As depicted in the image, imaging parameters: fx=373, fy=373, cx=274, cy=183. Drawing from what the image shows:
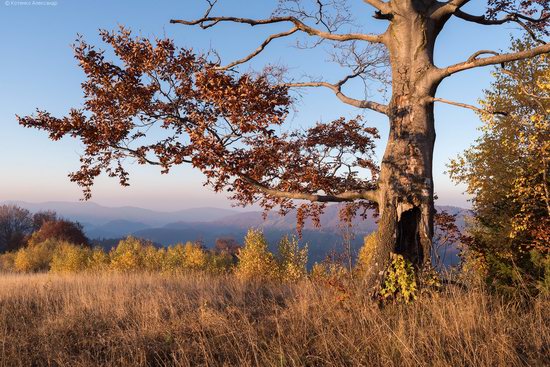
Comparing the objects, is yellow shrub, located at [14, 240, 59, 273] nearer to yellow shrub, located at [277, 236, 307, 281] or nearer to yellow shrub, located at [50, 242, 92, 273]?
yellow shrub, located at [50, 242, 92, 273]

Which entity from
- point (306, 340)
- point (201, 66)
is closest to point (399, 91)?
point (201, 66)

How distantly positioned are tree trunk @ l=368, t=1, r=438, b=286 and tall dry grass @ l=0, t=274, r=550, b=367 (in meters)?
0.98

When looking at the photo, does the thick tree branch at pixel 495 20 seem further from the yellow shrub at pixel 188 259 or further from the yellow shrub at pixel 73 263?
the yellow shrub at pixel 73 263

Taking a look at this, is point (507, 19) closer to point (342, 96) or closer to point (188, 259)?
point (342, 96)

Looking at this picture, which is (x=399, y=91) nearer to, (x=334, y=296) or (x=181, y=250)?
(x=334, y=296)

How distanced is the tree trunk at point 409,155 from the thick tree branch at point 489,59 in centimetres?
28

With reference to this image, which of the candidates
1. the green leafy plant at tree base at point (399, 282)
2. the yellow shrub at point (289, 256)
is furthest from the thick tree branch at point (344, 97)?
the yellow shrub at point (289, 256)

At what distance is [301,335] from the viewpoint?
475cm

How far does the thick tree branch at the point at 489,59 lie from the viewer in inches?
233

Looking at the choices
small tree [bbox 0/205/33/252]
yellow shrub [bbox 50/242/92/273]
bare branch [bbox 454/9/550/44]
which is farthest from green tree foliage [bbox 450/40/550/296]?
small tree [bbox 0/205/33/252]

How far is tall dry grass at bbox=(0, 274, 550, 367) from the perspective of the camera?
3.90m

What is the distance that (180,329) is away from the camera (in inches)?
221

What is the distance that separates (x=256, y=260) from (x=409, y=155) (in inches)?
442

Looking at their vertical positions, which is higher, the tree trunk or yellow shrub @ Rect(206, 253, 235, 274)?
the tree trunk
